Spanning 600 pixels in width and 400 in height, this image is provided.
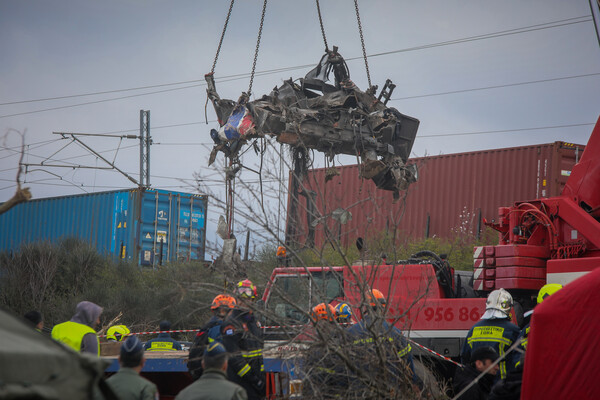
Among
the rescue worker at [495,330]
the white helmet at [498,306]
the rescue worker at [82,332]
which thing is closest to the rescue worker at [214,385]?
the rescue worker at [82,332]

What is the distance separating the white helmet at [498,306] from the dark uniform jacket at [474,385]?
55 centimetres

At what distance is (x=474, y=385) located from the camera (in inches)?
257

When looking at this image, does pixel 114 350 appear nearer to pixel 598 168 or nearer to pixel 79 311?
pixel 79 311

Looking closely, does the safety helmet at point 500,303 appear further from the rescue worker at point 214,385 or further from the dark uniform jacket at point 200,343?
the rescue worker at point 214,385

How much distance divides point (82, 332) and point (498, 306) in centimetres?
380

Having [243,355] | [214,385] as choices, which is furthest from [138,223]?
[214,385]

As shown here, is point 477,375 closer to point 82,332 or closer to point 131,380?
point 131,380

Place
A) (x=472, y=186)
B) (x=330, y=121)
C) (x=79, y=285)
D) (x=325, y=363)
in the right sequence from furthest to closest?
(x=79, y=285) < (x=472, y=186) < (x=330, y=121) < (x=325, y=363)

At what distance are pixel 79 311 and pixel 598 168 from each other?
20.5 ft

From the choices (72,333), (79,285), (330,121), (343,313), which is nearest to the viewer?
(72,333)

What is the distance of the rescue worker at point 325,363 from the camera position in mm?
5078

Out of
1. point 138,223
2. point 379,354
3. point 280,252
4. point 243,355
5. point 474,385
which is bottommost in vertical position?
point 474,385

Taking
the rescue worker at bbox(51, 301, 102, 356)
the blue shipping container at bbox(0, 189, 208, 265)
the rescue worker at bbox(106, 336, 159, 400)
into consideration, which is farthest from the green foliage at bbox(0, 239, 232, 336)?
the rescue worker at bbox(106, 336, 159, 400)

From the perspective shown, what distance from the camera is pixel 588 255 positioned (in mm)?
8383
